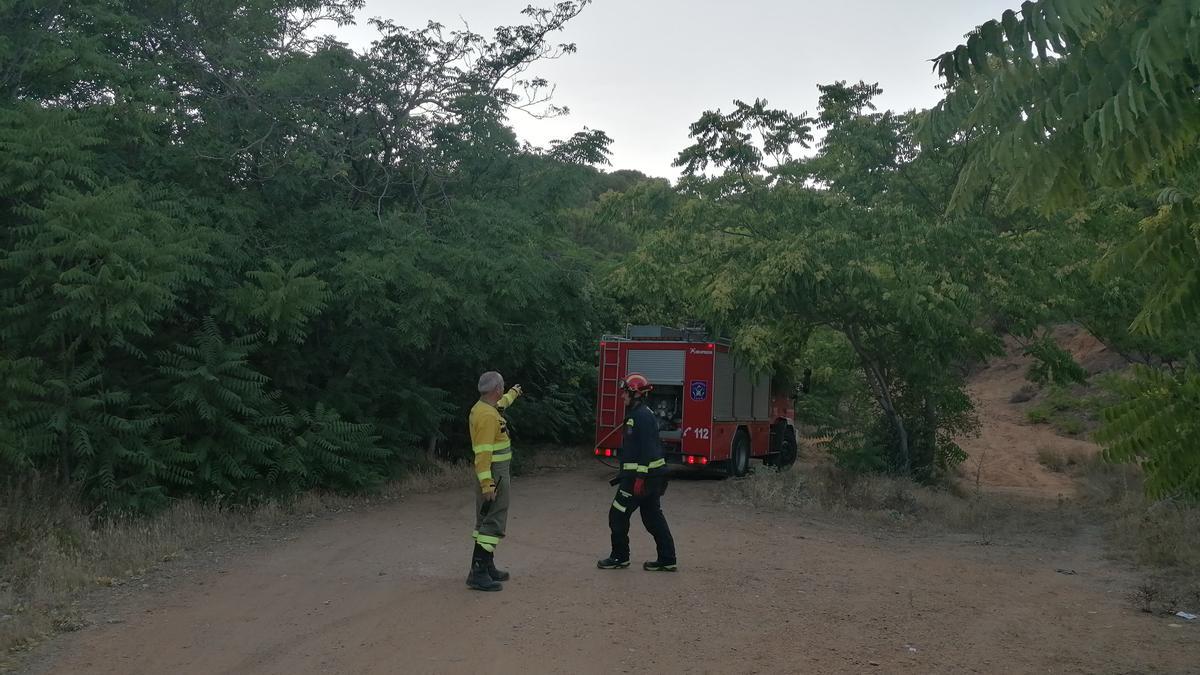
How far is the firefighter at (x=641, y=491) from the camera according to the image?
975 cm

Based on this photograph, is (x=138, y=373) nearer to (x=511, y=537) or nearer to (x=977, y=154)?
(x=511, y=537)

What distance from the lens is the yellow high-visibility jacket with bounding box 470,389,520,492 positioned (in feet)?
29.0

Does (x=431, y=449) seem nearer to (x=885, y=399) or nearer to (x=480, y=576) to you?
(x=885, y=399)

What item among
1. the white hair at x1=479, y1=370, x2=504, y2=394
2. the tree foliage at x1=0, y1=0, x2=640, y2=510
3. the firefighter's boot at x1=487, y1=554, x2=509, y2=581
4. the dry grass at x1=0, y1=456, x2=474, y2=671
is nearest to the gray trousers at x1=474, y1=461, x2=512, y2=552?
the firefighter's boot at x1=487, y1=554, x2=509, y2=581

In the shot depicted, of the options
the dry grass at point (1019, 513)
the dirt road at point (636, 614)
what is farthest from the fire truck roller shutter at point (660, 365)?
the dirt road at point (636, 614)

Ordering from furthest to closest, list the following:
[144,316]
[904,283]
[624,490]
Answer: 1. [904,283]
2. [144,316]
3. [624,490]

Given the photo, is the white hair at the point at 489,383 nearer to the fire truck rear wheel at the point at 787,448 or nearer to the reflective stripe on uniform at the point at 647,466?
the reflective stripe on uniform at the point at 647,466

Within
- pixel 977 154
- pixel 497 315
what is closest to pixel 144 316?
pixel 497 315

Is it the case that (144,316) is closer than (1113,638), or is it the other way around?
(1113,638)

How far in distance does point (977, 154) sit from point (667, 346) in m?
14.7

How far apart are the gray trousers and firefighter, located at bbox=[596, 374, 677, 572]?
123cm

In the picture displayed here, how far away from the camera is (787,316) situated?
18.1 metres

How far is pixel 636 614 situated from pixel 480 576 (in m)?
1.55

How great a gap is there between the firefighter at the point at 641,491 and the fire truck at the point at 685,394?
886cm
